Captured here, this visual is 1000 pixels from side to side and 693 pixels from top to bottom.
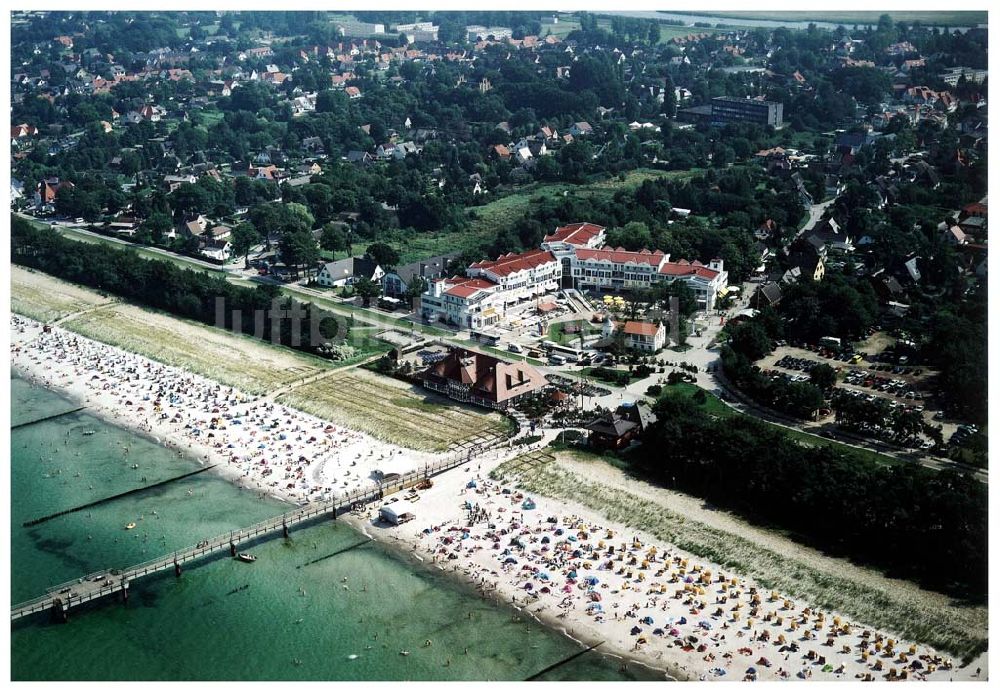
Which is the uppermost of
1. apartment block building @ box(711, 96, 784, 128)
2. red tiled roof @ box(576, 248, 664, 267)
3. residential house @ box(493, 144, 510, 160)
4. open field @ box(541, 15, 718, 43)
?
open field @ box(541, 15, 718, 43)

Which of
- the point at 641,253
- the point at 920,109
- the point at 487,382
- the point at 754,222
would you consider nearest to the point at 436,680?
the point at 487,382

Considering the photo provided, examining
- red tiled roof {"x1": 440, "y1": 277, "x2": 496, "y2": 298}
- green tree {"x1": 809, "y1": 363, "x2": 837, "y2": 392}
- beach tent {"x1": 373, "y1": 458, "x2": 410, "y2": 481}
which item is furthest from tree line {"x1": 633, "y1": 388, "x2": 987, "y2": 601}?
red tiled roof {"x1": 440, "y1": 277, "x2": 496, "y2": 298}

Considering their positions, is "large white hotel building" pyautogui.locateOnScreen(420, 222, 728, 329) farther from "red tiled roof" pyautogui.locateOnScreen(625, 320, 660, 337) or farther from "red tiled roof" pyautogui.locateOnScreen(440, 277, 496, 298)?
"red tiled roof" pyautogui.locateOnScreen(625, 320, 660, 337)

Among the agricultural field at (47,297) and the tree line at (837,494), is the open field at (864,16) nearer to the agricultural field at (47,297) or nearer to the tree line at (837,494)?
the agricultural field at (47,297)

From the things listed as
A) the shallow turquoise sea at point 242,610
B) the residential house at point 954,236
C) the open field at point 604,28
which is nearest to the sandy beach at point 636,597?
the shallow turquoise sea at point 242,610

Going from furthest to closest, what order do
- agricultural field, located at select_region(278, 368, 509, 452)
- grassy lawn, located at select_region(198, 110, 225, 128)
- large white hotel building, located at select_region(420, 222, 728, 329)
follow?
grassy lawn, located at select_region(198, 110, 225, 128)
large white hotel building, located at select_region(420, 222, 728, 329)
agricultural field, located at select_region(278, 368, 509, 452)

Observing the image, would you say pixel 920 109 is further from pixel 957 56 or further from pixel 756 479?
pixel 756 479

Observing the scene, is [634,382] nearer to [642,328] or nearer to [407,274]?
[642,328]

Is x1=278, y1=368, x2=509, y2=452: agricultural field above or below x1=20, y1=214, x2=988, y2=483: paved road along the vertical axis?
below
